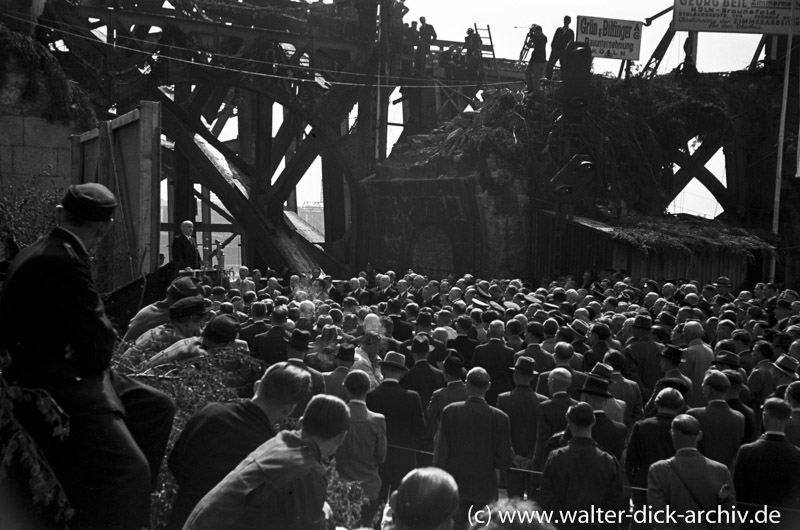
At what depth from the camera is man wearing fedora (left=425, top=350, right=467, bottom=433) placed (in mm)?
7684

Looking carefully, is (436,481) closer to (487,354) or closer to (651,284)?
(487,354)

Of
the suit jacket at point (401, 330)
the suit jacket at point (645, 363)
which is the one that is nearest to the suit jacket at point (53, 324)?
the suit jacket at point (645, 363)

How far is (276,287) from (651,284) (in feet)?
21.6

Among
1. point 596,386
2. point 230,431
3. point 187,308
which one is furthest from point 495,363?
point 230,431

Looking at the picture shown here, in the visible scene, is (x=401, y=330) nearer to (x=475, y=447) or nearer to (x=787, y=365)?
(x=787, y=365)

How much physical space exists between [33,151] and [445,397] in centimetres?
934

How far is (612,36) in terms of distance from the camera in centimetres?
3441

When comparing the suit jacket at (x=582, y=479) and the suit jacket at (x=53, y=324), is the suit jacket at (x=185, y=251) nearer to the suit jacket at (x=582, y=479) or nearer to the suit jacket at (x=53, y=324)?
the suit jacket at (x=582, y=479)

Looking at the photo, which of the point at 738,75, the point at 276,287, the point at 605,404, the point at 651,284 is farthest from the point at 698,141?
the point at 605,404

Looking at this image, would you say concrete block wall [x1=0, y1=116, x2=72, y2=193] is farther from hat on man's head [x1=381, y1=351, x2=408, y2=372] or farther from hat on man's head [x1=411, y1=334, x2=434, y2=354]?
hat on man's head [x1=381, y1=351, x2=408, y2=372]

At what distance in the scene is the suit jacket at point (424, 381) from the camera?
8164mm

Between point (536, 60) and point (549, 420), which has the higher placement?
point (536, 60)

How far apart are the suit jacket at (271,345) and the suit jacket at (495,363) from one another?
1835mm

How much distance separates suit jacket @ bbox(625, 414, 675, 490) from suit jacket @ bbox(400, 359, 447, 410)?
2.04m
